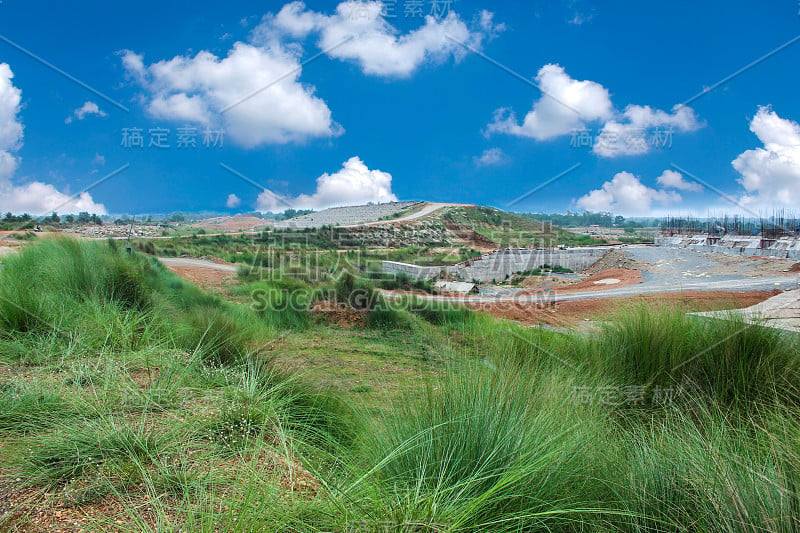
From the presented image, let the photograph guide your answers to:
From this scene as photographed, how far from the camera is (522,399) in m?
2.82

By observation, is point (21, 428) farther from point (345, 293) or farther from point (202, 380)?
point (345, 293)

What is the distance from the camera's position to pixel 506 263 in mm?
45188

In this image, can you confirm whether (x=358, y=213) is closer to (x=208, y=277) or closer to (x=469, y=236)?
(x=469, y=236)

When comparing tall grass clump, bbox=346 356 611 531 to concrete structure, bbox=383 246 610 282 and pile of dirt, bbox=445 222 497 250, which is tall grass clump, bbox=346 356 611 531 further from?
pile of dirt, bbox=445 222 497 250

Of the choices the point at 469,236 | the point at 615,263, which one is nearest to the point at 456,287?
the point at 615,263

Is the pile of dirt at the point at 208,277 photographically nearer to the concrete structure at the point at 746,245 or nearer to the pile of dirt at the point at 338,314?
the pile of dirt at the point at 338,314

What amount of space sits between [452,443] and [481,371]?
1.02 meters

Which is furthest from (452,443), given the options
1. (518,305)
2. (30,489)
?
(518,305)

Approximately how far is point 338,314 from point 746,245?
54.9 meters

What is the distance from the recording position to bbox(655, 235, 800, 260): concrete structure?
37.8 meters

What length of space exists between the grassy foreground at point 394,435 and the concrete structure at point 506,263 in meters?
25.9

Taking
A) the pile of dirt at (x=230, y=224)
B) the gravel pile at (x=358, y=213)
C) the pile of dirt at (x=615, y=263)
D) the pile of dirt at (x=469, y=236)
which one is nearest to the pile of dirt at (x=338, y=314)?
the pile of dirt at (x=230, y=224)

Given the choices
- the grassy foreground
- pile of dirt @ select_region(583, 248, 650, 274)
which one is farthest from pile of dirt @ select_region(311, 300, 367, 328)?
pile of dirt @ select_region(583, 248, 650, 274)

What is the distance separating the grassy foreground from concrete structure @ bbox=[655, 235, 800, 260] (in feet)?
141
